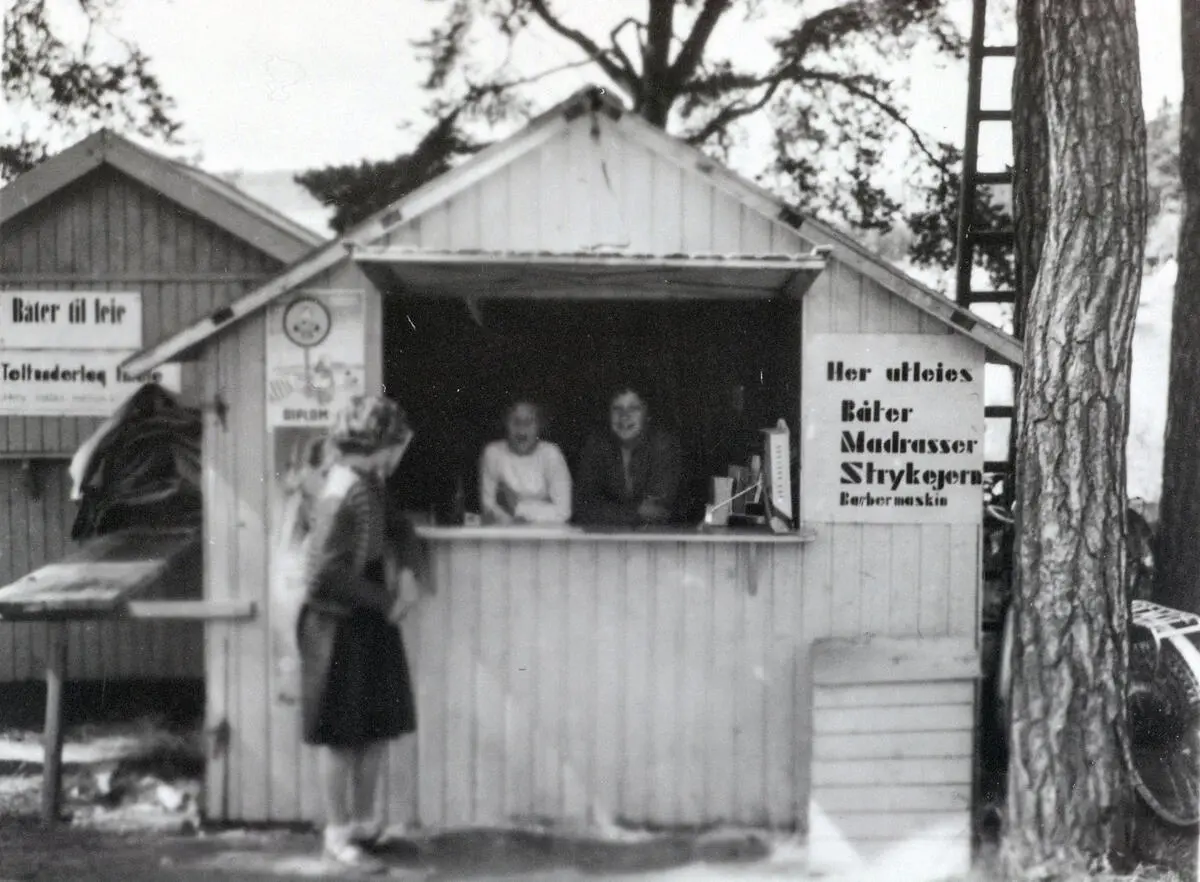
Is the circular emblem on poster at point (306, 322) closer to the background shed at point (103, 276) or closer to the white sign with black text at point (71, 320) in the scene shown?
the background shed at point (103, 276)

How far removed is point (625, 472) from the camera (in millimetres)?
7113

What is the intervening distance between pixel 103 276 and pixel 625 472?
399cm

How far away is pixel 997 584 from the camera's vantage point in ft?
23.3

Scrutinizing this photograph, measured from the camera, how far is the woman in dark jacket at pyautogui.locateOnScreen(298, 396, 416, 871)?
525 centimetres

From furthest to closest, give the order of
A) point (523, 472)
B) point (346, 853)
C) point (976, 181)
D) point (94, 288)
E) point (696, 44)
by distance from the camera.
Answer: point (696, 44)
point (94, 288)
point (976, 181)
point (523, 472)
point (346, 853)

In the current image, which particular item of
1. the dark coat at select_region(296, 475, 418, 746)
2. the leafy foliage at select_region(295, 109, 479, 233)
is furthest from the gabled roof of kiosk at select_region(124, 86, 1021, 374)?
the leafy foliage at select_region(295, 109, 479, 233)

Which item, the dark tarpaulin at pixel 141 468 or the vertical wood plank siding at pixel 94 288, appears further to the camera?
the vertical wood plank siding at pixel 94 288

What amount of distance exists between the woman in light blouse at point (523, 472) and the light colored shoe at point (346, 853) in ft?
6.39

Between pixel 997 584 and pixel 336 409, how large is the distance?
3923 millimetres

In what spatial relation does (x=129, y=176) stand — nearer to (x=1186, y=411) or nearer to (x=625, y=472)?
(x=625, y=472)

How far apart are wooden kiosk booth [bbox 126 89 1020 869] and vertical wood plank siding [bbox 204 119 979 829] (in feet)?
0.04

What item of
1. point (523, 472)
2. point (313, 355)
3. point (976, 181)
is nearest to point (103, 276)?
point (313, 355)

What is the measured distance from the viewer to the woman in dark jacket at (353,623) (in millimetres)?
5250

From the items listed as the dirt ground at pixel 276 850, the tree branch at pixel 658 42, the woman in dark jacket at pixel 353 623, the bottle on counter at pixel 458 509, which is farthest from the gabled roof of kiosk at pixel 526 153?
the tree branch at pixel 658 42
